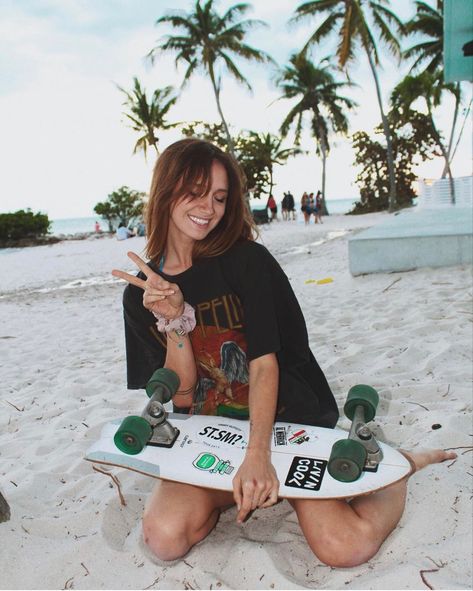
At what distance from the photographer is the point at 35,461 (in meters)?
2.31

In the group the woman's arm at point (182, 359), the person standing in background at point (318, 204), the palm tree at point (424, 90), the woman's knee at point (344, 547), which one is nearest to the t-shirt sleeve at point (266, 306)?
the woman's arm at point (182, 359)

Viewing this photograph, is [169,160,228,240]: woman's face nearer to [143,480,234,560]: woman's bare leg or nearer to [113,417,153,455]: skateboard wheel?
[113,417,153,455]: skateboard wheel

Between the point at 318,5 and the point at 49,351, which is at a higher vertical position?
the point at 318,5

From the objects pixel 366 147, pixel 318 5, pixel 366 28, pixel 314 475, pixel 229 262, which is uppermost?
pixel 318 5

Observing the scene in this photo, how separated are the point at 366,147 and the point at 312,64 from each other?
4856 millimetres

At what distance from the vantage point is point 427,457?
1.84 meters

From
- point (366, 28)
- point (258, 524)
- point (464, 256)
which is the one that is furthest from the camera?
point (366, 28)

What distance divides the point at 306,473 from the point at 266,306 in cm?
56

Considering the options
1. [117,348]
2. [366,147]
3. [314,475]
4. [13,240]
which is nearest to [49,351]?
[117,348]

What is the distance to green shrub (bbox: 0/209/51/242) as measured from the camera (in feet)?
74.8

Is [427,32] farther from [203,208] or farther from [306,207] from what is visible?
[203,208]

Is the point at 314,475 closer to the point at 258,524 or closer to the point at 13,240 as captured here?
the point at 258,524

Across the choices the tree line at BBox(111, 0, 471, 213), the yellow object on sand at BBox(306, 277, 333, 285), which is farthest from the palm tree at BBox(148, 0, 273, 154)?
the yellow object on sand at BBox(306, 277, 333, 285)

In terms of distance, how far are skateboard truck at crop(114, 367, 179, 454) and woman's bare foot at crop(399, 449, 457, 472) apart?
829 millimetres
